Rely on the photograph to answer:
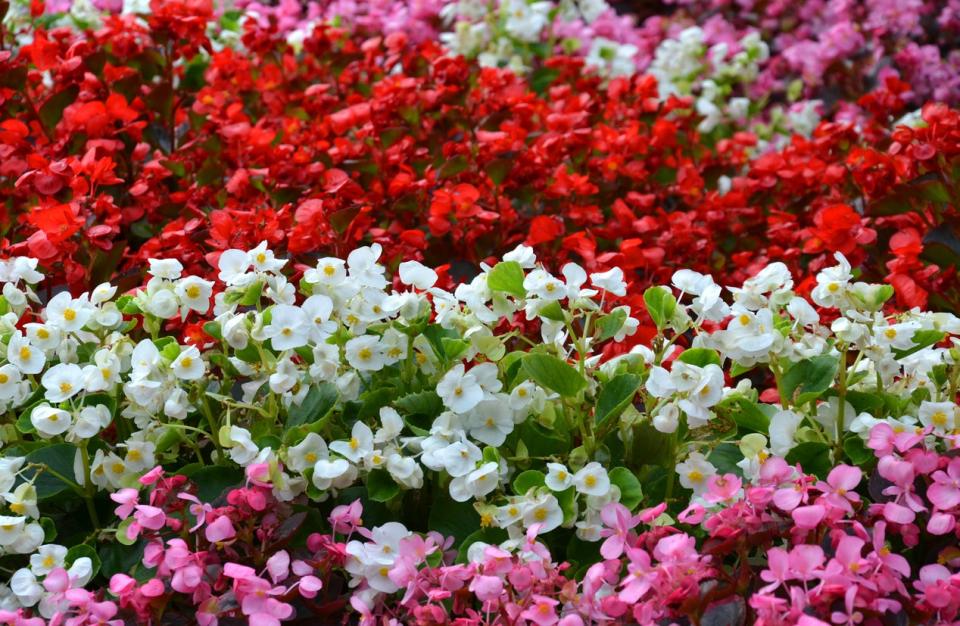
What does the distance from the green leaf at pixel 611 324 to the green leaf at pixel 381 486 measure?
12.3 inches

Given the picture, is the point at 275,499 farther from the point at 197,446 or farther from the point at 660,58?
the point at 660,58

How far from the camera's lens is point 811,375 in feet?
4.65

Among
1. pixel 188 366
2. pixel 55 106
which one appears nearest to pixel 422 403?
pixel 188 366

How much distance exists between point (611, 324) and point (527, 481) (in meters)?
0.24

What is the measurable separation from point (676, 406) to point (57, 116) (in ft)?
4.88

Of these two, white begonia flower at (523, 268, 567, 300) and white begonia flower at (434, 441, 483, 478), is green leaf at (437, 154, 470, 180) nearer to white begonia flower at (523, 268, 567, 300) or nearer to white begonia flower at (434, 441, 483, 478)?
white begonia flower at (523, 268, 567, 300)

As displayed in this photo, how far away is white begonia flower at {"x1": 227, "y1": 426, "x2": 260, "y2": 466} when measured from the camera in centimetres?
133

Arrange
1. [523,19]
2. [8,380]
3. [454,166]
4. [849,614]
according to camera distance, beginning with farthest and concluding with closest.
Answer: [523,19] → [454,166] → [8,380] → [849,614]

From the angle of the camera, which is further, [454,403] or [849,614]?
[454,403]

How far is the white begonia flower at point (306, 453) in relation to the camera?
53.1 inches

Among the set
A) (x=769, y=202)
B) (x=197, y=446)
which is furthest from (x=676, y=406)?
(x=769, y=202)

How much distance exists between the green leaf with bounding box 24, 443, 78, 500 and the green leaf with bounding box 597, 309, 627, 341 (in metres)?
0.65

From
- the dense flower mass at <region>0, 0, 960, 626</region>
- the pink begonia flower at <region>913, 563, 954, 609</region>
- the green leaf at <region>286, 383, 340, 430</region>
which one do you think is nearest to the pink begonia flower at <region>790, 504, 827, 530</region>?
the dense flower mass at <region>0, 0, 960, 626</region>

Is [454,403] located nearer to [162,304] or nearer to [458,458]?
[458,458]
